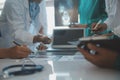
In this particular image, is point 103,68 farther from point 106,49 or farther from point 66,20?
point 66,20

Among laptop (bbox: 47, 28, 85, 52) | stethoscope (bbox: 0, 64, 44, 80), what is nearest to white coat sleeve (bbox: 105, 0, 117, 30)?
laptop (bbox: 47, 28, 85, 52)

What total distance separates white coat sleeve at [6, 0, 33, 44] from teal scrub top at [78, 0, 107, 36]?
21.5 inches

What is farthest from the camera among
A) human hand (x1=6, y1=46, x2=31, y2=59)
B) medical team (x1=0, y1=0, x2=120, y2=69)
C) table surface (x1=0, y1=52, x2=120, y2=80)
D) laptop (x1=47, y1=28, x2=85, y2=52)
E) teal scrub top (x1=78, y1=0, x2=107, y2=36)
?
teal scrub top (x1=78, y1=0, x2=107, y2=36)

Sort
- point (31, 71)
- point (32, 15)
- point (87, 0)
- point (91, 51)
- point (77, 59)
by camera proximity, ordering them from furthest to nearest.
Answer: point (87, 0) → point (32, 15) → point (77, 59) → point (91, 51) → point (31, 71)

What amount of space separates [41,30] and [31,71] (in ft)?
4.06

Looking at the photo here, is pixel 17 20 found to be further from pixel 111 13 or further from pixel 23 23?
pixel 111 13

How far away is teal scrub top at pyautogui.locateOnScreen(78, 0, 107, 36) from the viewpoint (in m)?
1.93

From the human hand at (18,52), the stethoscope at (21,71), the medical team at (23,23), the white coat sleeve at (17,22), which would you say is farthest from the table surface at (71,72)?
the white coat sleeve at (17,22)

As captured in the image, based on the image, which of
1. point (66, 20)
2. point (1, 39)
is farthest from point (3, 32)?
point (66, 20)

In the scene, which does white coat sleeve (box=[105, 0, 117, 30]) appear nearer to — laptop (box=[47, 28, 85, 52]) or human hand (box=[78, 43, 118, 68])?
laptop (box=[47, 28, 85, 52])

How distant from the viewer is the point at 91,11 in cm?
199

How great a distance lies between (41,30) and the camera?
2.08 m

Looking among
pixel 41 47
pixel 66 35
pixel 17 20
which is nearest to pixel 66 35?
pixel 66 35

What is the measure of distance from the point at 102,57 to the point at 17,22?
30.4 inches
